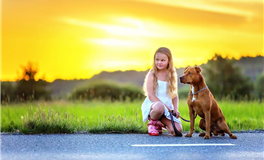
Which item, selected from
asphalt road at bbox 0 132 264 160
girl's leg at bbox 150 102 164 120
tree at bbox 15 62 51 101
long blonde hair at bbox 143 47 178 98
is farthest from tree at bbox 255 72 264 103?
girl's leg at bbox 150 102 164 120

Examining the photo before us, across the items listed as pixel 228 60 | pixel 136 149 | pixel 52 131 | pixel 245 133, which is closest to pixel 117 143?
pixel 136 149

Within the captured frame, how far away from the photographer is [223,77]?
2023 centimetres

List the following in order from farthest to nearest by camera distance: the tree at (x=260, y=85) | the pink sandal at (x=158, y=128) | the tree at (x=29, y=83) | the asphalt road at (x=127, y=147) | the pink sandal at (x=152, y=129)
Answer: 1. the tree at (x=260, y=85)
2. the tree at (x=29, y=83)
3. the pink sandal at (x=158, y=128)
4. the pink sandal at (x=152, y=129)
5. the asphalt road at (x=127, y=147)

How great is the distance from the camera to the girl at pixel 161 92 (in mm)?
6316

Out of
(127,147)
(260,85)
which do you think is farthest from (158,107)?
(260,85)

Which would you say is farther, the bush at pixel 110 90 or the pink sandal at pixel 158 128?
the bush at pixel 110 90

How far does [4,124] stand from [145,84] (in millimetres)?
3074

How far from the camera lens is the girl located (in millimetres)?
6316

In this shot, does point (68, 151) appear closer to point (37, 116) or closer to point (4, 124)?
point (37, 116)

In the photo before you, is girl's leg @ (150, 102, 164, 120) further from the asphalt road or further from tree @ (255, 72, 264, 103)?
tree @ (255, 72, 264, 103)

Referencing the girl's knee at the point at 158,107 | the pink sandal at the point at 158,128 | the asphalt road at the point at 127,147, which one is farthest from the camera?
the pink sandal at the point at 158,128

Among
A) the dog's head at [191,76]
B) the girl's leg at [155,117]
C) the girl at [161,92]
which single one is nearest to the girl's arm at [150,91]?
the girl at [161,92]

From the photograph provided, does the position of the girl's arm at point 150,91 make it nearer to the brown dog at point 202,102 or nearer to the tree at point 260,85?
the brown dog at point 202,102

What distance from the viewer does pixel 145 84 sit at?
253 inches
